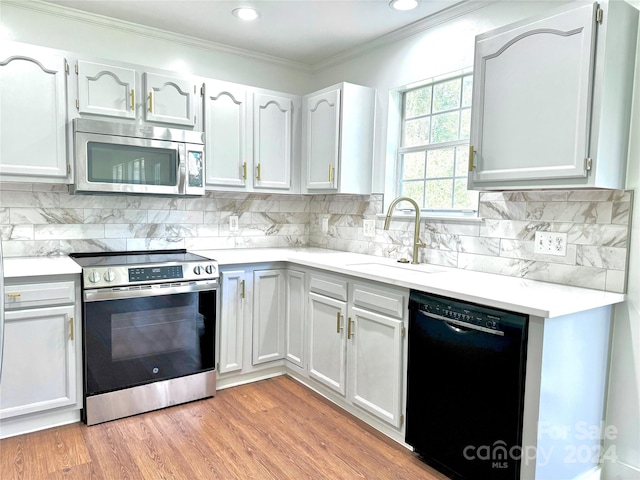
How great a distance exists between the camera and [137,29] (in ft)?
10.2

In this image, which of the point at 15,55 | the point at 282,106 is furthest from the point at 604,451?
the point at 15,55

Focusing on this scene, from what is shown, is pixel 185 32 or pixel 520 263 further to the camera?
pixel 185 32

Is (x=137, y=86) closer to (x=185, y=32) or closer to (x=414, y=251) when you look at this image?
(x=185, y=32)

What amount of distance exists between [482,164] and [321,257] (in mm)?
1304

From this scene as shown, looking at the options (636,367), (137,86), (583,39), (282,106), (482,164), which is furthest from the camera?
(282,106)

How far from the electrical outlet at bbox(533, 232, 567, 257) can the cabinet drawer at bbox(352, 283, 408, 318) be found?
731mm

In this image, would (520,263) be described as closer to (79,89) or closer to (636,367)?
(636,367)

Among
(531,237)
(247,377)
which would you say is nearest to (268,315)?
(247,377)

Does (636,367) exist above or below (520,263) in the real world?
below

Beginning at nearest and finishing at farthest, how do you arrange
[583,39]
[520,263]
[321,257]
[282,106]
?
[583,39] → [520,263] → [321,257] → [282,106]

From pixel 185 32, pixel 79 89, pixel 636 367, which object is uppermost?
pixel 185 32

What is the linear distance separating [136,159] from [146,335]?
1089 millimetres

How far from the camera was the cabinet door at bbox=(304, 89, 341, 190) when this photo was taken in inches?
126

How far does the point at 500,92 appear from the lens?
2.10 m
